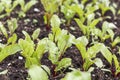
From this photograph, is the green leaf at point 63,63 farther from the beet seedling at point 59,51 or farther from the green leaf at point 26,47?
the green leaf at point 26,47

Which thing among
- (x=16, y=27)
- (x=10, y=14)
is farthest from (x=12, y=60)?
(x=10, y=14)

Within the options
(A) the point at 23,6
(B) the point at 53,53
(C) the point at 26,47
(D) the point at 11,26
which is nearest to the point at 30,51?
(C) the point at 26,47

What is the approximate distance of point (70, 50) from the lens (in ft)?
7.42

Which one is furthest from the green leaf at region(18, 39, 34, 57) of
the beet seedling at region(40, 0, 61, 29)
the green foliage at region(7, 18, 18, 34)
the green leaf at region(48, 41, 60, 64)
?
the beet seedling at region(40, 0, 61, 29)

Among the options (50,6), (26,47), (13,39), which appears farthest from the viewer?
(50,6)

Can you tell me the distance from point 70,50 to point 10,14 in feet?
2.53

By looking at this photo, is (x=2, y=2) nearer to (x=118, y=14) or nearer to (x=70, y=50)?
(x=70, y=50)

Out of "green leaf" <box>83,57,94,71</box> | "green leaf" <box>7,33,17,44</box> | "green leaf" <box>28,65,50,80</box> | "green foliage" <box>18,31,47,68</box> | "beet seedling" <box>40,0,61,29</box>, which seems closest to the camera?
"green leaf" <box>28,65,50,80</box>

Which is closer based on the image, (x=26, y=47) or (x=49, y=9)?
(x=26, y=47)

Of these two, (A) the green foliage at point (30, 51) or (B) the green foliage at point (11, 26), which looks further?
(B) the green foliage at point (11, 26)

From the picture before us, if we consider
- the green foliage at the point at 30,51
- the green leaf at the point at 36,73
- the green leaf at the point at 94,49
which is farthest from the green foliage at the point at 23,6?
the green leaf at the point at 36,73

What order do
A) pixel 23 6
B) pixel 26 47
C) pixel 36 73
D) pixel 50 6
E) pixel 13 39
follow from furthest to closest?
1. pixel 23 6
2. pixel 50 6
3. pixel 13 39
4. pixel 26 47
5. pixel 36 73

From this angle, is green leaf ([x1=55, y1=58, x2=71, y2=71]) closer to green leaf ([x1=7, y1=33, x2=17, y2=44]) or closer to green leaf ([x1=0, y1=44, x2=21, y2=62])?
→ green leaf ([x1=0, y1=44, x2=21, y2=62])

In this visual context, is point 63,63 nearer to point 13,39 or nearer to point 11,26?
point 13,39
